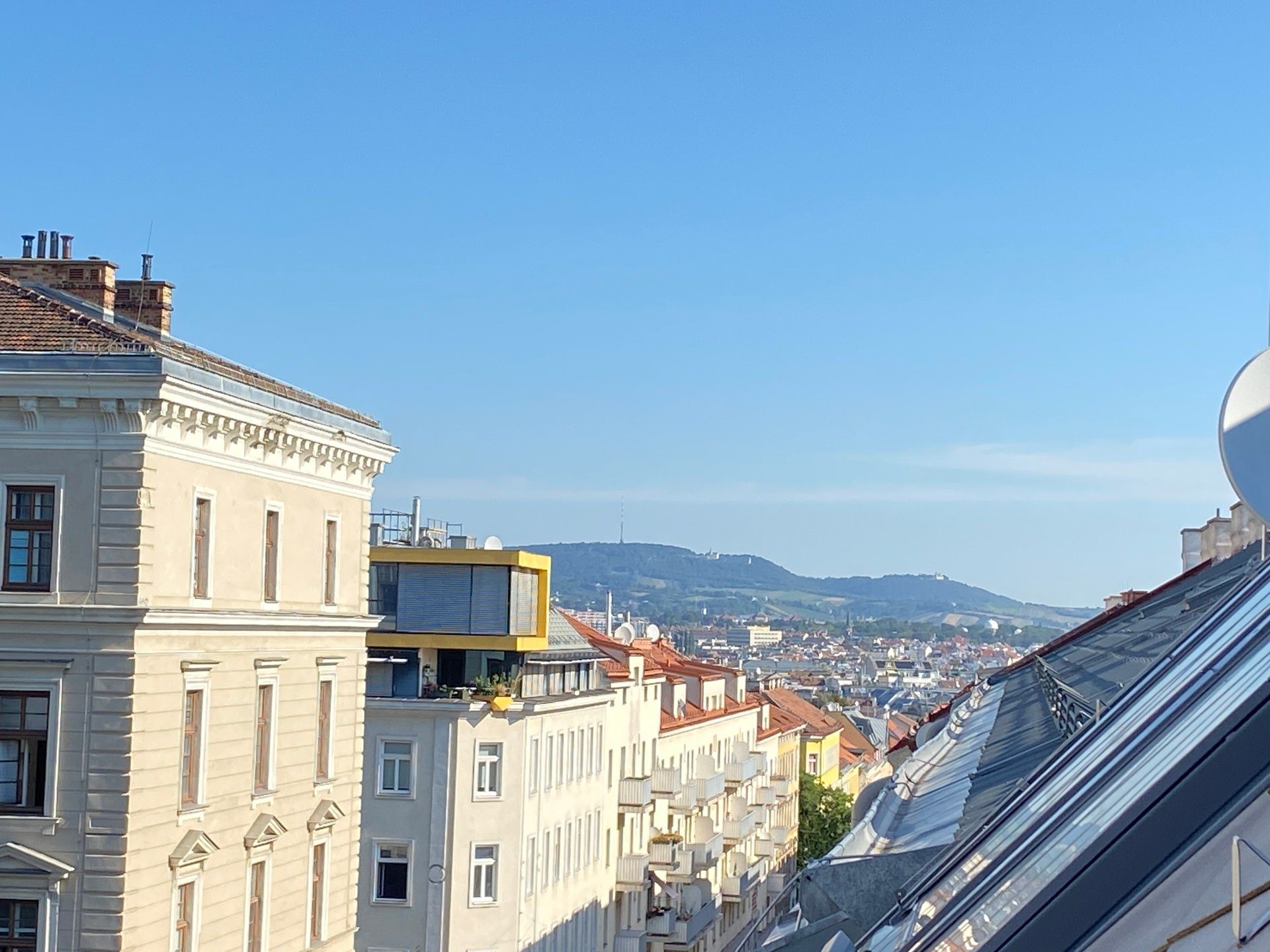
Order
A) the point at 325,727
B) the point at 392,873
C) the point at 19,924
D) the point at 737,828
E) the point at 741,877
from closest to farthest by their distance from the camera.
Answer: the point at 19,924
the point at 325,727
the point at 392,873
the point at 741,877
the point at 737,828

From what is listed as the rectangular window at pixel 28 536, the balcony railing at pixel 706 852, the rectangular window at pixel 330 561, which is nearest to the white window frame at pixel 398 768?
the rectangular window at pixel 330 561

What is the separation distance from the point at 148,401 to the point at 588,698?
25.6 m

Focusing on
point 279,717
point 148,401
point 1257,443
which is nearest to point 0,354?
point 148,401

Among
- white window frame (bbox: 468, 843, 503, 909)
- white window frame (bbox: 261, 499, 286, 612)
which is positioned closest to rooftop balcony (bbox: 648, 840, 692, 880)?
white window frame (bbox: 468, 843, 503, 909)

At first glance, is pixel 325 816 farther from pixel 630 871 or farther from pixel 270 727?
pixel 630 871

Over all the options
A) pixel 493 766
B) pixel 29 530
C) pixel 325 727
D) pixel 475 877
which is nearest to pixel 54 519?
pixel 29 530

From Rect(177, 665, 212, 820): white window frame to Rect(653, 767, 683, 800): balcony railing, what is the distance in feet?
106

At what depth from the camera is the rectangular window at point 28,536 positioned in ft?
74.7

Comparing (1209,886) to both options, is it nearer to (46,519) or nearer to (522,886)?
(46,519)

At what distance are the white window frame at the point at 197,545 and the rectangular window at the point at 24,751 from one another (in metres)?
2.58

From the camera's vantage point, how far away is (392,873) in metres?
38.8

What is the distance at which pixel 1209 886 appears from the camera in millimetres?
4176

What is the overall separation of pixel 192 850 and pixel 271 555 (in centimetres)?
526

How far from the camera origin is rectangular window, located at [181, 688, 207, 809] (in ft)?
78.2
